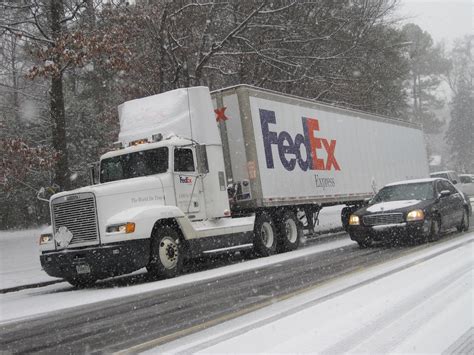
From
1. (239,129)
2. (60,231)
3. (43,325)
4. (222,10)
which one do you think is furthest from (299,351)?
(222,10)

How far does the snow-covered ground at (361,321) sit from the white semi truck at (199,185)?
4.03 meters

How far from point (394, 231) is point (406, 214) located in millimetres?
474

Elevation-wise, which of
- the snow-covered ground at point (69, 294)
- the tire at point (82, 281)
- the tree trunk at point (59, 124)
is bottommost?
the snow-covered ground at point (69, 294)

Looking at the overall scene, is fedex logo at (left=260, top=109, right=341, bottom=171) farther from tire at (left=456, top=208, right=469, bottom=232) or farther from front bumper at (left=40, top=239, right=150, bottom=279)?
front bumper at (left=40, top=239, right=150, bottom=279)

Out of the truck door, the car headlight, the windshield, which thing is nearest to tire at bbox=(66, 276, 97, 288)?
the car headlight

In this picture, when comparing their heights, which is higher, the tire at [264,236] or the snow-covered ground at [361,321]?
the tire at [264,236]

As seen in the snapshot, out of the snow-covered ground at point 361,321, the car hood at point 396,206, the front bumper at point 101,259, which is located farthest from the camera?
the car hood at point 396,206

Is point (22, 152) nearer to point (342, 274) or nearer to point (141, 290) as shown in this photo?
point (141, 290)

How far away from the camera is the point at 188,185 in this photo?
486 inches

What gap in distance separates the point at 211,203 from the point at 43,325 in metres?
5.85

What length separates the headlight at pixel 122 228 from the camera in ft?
34.6

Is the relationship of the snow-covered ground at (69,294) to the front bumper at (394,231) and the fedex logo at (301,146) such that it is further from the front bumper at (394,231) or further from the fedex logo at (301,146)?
the fedex logo at (301,146)

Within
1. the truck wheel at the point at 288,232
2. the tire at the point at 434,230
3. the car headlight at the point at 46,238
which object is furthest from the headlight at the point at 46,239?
the tire at the point at 434,230

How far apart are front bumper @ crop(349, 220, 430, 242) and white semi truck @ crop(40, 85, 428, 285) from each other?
2366 millimetres
